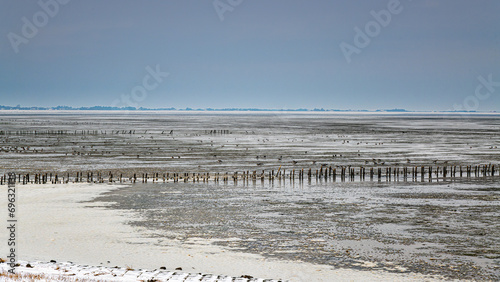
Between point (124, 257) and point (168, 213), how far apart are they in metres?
8.49

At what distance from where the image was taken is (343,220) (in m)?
26.3

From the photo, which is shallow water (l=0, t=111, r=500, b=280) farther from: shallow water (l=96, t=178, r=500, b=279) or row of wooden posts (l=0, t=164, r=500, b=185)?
row of wooden posts (l=0, t=164, r=500, b=185)

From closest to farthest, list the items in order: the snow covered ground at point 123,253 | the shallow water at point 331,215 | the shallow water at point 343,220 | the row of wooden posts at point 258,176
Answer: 1. the snow covered ground at point 123,253
2. the shallow water at point 343,220
3. the shallow water at point 331,215
4. the row of wooden posts at point 258,176

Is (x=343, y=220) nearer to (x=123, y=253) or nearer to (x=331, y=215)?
(x=331, y=215)

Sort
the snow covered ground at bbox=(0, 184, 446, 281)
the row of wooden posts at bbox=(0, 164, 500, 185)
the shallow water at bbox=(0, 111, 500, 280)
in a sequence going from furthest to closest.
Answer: the row of wooden posts at bbox=(0, 164, 500, 185) < the shallow water at bbox=(0, 111, 500, 280) < the snow covered ground at bbox=(0, 184, 446, 281)

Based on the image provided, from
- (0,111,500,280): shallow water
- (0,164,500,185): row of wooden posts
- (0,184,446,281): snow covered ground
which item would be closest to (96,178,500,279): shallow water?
(0,111,500,280): shallow water

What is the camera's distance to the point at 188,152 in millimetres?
65812

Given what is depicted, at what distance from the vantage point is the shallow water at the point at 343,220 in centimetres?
1981

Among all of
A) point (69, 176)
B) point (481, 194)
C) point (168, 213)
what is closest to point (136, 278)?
point (168, 213)

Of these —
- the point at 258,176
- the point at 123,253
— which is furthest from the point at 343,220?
the point at 258,176

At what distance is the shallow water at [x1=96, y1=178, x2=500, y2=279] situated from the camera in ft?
65.0

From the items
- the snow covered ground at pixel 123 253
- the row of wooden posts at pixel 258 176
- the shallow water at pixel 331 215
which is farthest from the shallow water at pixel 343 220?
the row of wooden posts at pixel 258 176

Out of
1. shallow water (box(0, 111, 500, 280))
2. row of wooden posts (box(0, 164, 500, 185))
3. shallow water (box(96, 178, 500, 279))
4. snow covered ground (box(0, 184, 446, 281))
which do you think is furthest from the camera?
row of wooden posts (box(0, 164, 500, 185))

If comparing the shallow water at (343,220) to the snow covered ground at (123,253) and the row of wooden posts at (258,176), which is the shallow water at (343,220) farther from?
the row of wooden posts at (258,176)
